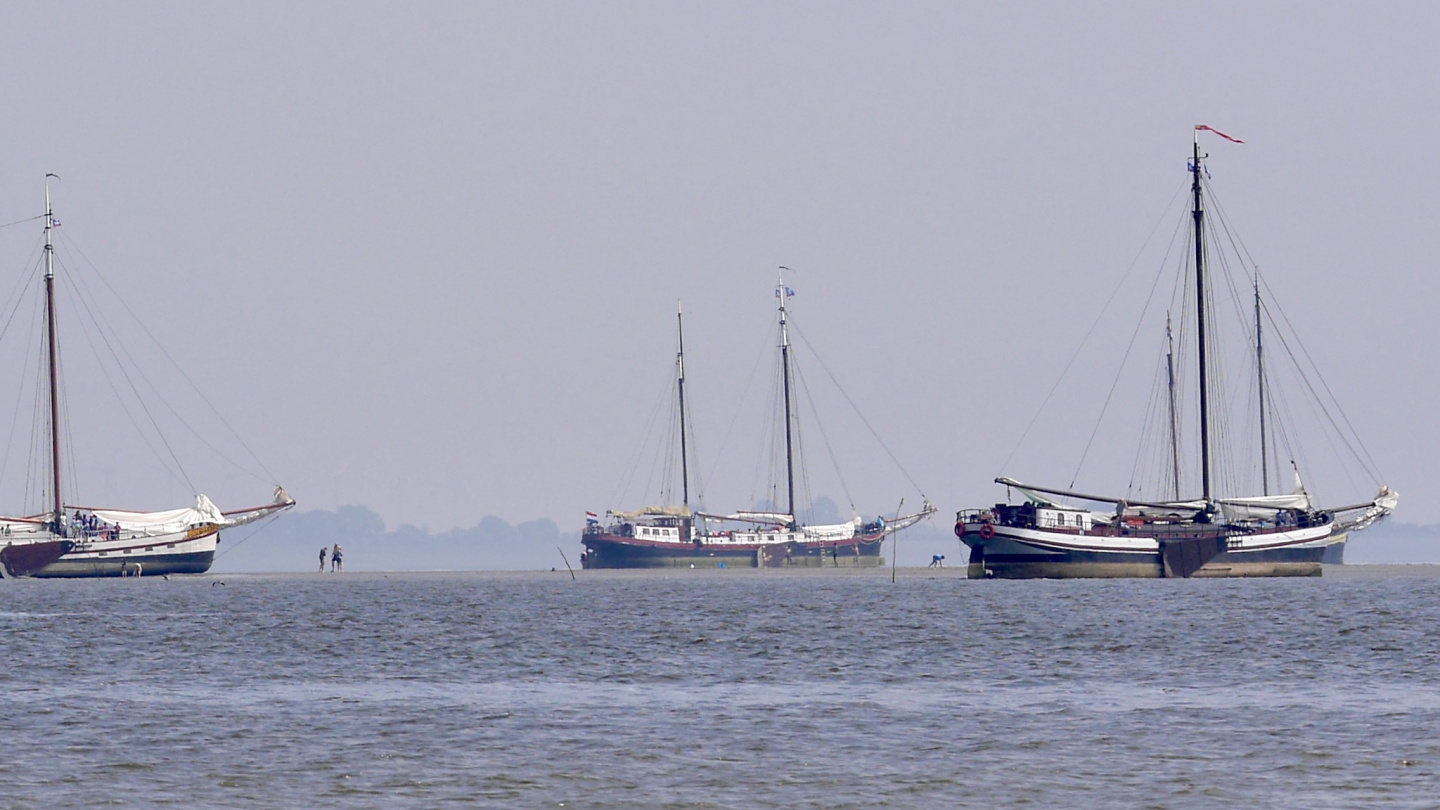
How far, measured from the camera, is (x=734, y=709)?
1620 inches

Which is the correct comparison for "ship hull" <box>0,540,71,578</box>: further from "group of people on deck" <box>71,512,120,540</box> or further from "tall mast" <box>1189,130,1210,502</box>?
"tall mast" <box>1189,130,1210,502</box>

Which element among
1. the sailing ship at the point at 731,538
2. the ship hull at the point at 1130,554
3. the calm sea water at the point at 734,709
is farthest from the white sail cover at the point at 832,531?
the calm sea water at the point at 734,709

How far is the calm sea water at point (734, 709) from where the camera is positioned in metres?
29.7

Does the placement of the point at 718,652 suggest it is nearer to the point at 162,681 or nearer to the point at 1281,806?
the point at 162,681

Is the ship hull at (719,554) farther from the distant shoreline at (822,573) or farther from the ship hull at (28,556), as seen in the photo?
the ship hull at (28,556)

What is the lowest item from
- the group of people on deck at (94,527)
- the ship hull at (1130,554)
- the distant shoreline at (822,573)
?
the distant shoreline at (822,573)

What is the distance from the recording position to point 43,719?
3916cm

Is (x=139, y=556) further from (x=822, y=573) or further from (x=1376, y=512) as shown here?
(x=1376, y=512)

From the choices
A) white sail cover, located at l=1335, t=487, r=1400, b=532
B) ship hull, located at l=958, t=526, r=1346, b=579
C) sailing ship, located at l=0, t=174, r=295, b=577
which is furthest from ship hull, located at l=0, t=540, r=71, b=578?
white sail cover, located at l=1335, t=487, r=1400, b=532

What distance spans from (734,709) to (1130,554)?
69.9 metres

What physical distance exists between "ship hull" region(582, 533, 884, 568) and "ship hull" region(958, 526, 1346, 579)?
64265mm

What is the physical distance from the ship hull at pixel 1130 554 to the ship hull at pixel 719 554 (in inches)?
2530

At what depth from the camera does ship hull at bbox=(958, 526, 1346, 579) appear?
105812mm

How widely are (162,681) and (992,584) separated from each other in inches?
2909
